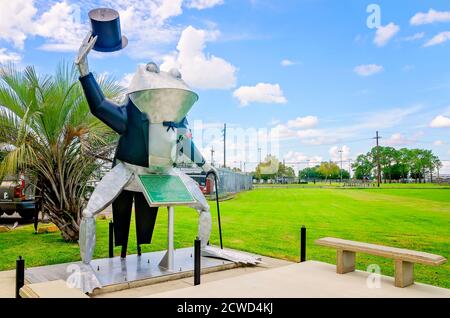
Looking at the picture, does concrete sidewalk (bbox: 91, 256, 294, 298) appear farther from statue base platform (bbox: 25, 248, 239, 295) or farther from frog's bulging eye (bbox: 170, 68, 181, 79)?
frog's bulging eye (bbox: 170, 68, 181, 79)

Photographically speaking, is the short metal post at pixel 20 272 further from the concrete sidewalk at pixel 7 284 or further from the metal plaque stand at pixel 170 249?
the metal plaque stand at pixel 170 249

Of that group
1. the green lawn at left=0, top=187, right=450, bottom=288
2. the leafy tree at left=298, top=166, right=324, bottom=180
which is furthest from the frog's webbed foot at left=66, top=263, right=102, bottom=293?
the leafy tree at left=298, top=166, right=324, bottom=180

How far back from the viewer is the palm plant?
295 inches

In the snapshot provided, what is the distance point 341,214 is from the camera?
47.4ft

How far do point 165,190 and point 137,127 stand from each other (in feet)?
3.12

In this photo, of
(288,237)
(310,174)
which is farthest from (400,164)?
(288,237)

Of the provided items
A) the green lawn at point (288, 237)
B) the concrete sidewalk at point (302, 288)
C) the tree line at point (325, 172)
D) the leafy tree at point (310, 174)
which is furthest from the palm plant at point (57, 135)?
the leafy tree at point (310, 174)

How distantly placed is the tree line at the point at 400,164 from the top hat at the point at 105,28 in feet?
253

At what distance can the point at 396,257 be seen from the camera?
436cm

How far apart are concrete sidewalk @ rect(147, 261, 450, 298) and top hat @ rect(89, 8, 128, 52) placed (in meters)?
3.26
